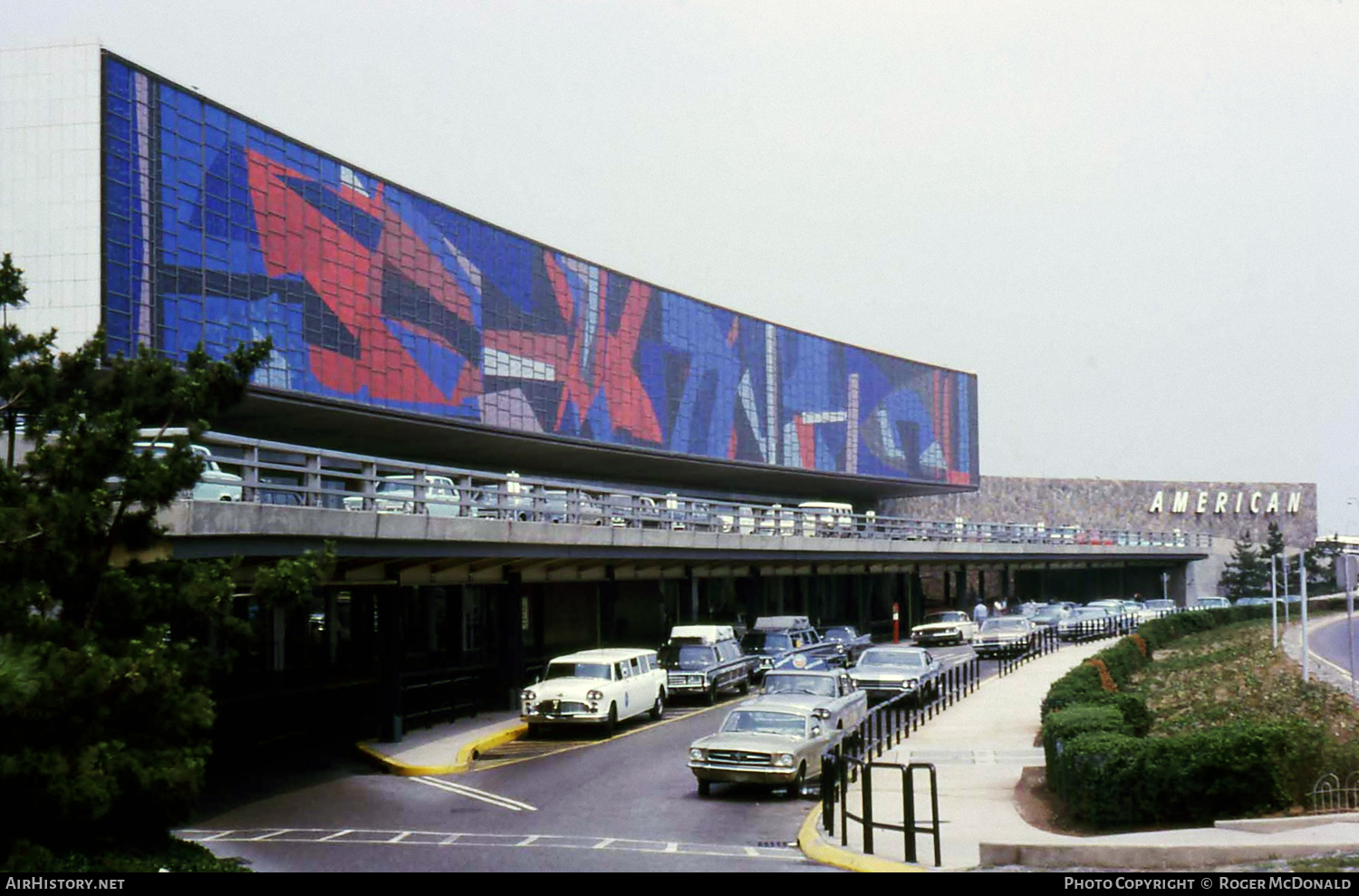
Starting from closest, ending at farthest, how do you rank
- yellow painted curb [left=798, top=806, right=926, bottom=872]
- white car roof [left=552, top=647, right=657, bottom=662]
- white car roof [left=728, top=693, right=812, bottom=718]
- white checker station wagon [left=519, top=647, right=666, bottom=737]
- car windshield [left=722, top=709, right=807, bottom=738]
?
yellow painted curb [left=798, top=806, right=926, bottom=872]
car windshield [left=722, top=709, right=807, bottom=738]
white car roof [left=728, top=693, right=812, bottom=718]
white checker station wagon [left=519, top=647, right=666, bottom=737]
white car roof [left=552, top=647, right=657, bottom=662]

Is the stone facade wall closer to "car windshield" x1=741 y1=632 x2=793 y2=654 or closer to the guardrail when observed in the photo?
the guardrail

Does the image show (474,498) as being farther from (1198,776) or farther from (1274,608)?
(1274,608)

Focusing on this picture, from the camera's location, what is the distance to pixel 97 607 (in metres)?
13.9

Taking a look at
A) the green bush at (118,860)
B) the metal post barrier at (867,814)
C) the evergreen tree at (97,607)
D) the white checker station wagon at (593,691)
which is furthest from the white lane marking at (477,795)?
the evergreen tree at (97,607)

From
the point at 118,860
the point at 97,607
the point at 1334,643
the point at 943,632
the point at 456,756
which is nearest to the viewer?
the point at 118,860

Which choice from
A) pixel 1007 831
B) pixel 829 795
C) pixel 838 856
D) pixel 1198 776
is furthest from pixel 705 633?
pixel 1198 776

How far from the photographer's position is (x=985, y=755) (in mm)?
24969

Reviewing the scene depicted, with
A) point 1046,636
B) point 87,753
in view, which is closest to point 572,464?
point 1046,636

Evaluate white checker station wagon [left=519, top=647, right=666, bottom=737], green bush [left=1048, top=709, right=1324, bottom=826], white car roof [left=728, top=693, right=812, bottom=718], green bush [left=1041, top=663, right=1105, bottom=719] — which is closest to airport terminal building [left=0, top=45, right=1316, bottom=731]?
white checker station wagon [left=519, top=647, right=666, bottom=737]

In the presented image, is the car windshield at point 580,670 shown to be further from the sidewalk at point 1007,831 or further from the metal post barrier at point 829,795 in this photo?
the metal post barrier at point 829,795

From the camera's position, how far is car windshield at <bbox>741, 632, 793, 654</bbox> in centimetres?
4103

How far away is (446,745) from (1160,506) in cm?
11477

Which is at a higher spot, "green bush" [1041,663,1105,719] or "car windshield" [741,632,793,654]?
"green bush" [1041,663,1105,719]

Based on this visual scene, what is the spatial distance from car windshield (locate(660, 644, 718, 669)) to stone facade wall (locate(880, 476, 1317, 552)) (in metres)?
94.9
